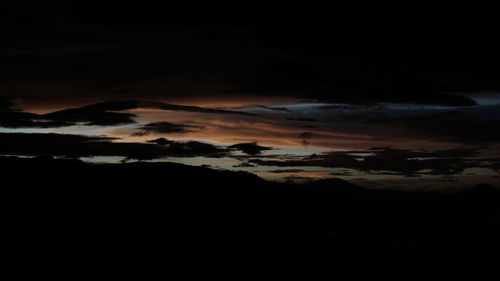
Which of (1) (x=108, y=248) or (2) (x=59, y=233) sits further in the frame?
(2) (x=59, y=233)

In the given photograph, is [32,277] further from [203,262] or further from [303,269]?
[303,269]

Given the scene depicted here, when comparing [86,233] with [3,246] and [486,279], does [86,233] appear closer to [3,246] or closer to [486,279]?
[3,246]

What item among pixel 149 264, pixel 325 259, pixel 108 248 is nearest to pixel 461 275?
pixel 325 259

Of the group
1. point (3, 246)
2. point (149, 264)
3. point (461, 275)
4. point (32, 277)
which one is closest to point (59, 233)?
point (3, 246)

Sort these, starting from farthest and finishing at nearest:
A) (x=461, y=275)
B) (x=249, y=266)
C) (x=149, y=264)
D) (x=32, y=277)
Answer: (x=461, y=275) < (x=249, y=266) < (x=149, y=264) < (x=32, y=277)

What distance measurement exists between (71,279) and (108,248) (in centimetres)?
4682

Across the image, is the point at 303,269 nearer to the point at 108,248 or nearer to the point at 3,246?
the point at 108,248

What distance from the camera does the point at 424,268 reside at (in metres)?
191

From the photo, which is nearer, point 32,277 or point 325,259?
point 32,277

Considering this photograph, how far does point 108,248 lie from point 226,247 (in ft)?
137

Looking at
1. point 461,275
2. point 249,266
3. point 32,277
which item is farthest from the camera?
point 461,275

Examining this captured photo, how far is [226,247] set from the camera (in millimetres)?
190625

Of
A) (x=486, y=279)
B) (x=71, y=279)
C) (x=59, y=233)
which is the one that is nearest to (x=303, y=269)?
(x=486, y=279)

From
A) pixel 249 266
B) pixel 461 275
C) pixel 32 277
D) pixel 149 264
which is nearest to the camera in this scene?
pixel 32 277
